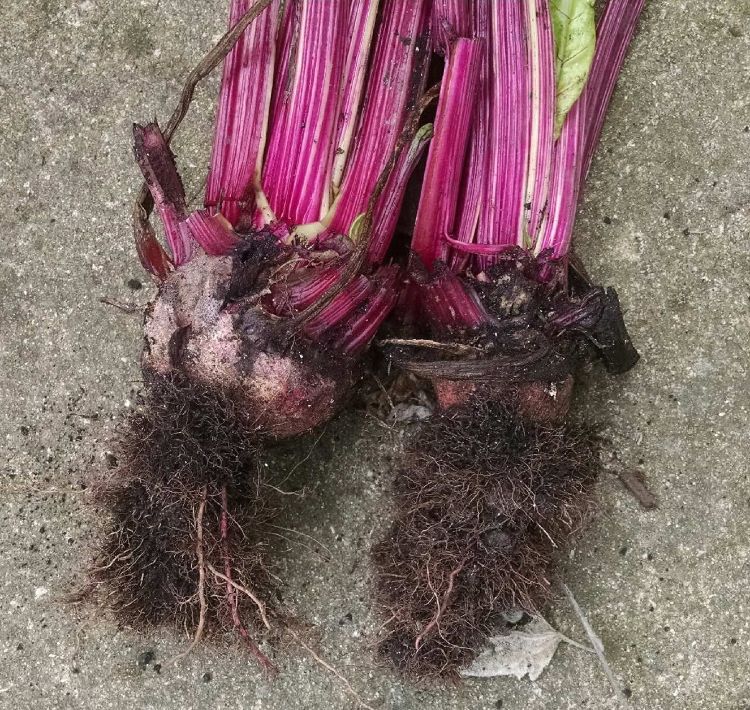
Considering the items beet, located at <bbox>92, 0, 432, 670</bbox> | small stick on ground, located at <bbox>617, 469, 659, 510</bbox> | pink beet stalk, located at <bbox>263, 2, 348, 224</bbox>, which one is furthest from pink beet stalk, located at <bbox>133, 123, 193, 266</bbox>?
small stick on ground, located at <bbox>617, 469, 659, 510</bbox>

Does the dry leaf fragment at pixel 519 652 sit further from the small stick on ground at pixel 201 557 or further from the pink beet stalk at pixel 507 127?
the pink beet stalk at pixel 507 127

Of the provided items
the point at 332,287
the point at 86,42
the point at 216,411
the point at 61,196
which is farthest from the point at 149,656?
the point at 86,42

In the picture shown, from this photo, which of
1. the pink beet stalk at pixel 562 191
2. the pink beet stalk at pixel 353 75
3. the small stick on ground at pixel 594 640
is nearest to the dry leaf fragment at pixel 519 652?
the small stick on ground at pixel 594 640

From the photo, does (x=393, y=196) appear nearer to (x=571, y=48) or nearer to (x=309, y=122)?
(x=309, y=122)

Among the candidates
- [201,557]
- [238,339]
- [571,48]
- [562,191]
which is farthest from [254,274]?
[571,48]

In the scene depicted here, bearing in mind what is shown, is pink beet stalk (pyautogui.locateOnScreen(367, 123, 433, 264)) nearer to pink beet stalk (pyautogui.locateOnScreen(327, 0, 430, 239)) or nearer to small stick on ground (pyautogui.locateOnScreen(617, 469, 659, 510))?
pink beet stalk (pyautogui.locateOnScreen(327, 0, 430, 239))
